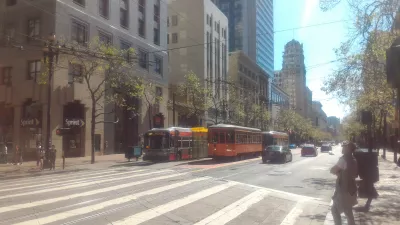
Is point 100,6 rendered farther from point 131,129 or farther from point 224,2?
point 224,2

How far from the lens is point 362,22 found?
15523mm

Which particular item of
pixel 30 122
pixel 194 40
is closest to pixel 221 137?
pixel 30 122

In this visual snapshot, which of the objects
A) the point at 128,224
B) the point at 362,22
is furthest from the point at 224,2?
the point at 128,224

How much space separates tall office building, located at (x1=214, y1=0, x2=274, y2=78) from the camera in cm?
13262

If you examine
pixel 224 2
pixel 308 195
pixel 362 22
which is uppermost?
pixel 224 2

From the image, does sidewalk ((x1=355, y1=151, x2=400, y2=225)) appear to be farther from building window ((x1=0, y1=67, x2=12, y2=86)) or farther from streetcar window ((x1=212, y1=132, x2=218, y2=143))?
building window ((x1=0, y1=67, x2=12, y2=86))

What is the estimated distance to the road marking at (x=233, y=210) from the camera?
28.7 feet

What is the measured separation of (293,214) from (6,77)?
110 feet

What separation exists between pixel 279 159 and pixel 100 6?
79.8 ft

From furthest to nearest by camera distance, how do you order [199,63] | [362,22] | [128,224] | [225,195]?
[199,63]
[362,22]
[225,195]
[128,224]

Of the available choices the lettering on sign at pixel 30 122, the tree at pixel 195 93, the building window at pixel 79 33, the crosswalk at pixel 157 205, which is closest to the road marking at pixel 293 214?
the crosswalk at pixel 157 205

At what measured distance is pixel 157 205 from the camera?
10.5 metres

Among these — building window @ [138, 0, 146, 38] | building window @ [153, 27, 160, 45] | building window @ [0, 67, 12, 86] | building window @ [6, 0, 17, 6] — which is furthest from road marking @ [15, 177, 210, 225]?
building window @ [153, 27, 160, 45]

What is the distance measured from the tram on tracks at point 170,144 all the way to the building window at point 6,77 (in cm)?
1457
